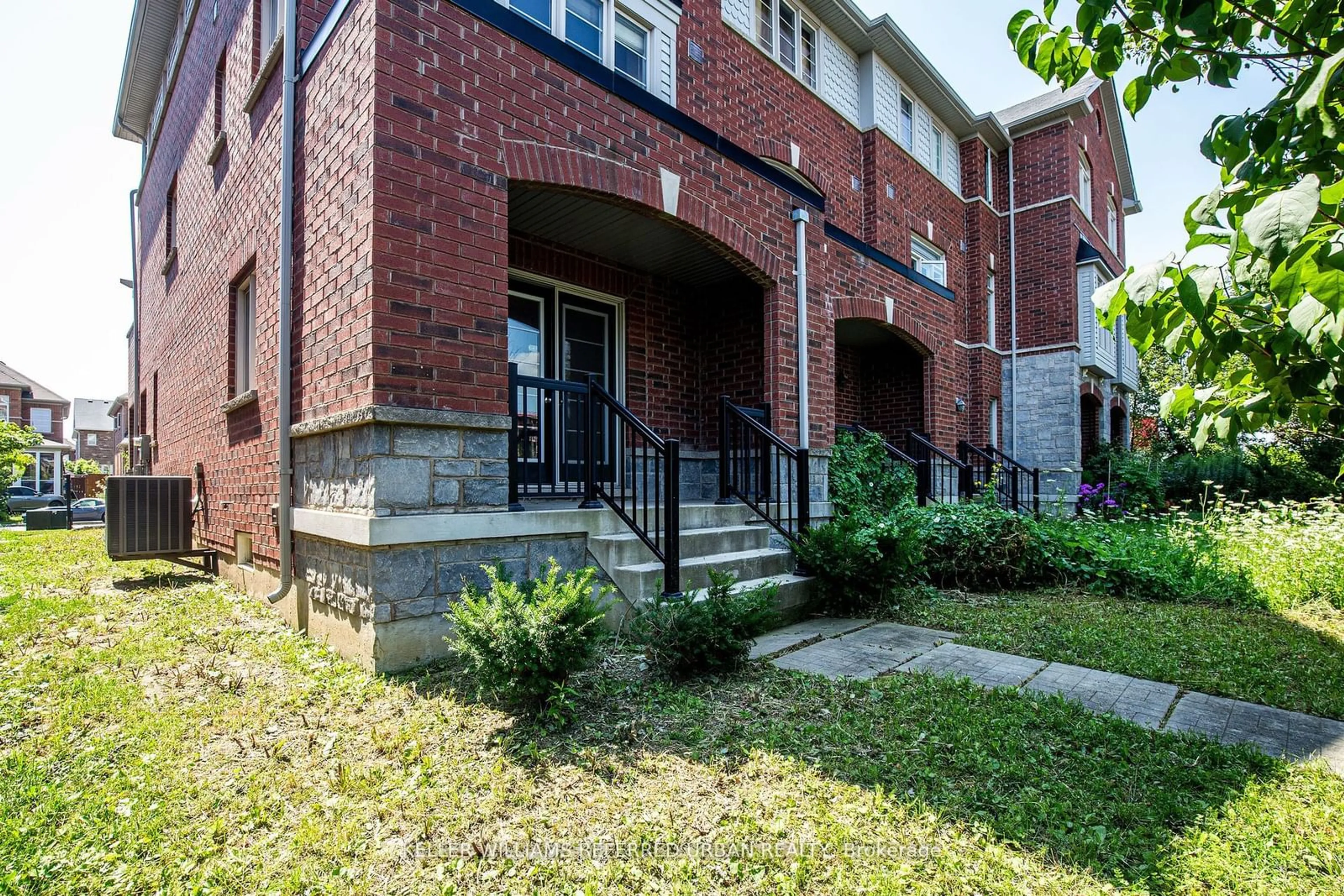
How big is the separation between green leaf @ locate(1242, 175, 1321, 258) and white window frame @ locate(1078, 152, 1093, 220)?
664 inches

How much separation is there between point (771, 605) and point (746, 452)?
2.27 meters

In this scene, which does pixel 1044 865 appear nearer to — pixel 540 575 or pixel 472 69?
pixel 540 575

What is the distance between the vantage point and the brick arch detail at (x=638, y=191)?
464 centimetres

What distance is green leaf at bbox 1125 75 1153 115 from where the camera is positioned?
2.01 metres

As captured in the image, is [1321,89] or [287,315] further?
[287,315]

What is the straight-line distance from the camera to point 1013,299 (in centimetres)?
1508

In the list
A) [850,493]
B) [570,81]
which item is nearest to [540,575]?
[570,81]

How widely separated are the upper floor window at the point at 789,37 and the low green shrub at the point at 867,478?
19.0ft

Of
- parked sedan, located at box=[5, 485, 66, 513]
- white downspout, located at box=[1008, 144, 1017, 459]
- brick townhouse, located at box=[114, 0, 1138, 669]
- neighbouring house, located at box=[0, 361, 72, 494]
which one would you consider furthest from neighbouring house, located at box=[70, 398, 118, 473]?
white downspout, located at box=[1008, 144, 1017, 459]

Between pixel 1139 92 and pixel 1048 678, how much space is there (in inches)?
120

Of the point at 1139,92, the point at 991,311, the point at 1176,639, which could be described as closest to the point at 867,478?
the point at 1176,639

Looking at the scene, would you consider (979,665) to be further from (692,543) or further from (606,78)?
(606,78)

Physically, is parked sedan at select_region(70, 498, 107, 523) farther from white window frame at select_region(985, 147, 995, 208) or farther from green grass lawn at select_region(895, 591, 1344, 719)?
white window frame at select_region(985, 147, 995, 208)

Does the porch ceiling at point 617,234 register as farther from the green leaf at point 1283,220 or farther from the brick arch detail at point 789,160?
the green leaf at point 1283,220
